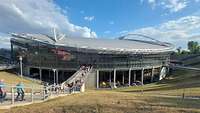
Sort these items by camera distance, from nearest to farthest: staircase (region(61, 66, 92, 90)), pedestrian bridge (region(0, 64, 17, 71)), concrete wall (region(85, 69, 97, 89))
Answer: staircase (region(61, 66, 92, 90))
concrete wall (region(85, 69, 97, 89))
pedestrian bridge (region(0, 64, 17, 71))

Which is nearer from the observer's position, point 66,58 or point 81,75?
point 81,75

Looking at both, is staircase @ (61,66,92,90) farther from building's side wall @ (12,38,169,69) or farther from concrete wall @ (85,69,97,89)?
building's side wall @ (12,38,169,69)

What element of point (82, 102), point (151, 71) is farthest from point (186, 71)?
point (82, 102)

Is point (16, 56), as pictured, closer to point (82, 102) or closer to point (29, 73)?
point (29, 73)

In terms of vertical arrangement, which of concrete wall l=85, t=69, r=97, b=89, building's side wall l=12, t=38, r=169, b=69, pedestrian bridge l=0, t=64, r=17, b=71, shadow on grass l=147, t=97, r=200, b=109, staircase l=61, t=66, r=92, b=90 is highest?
building's side wall l=12, t=38, r=169, b=69

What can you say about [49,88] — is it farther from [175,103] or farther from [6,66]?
[6,66]

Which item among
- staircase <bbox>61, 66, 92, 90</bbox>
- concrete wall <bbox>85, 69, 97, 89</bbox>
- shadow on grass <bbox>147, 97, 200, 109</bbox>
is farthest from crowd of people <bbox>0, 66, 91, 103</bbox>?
shadow on grass <bbox>147, 97, 200, 109</bbox>

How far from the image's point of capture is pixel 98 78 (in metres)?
82.0

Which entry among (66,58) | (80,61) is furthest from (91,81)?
(66,58)

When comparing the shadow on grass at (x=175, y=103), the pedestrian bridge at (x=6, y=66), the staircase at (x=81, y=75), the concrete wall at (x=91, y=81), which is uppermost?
the pedestrian bridge at (x=6, y=66)

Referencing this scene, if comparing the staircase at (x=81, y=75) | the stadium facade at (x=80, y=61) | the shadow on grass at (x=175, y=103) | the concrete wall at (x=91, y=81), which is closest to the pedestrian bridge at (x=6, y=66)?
the stadium facade at (x=80, y=61)

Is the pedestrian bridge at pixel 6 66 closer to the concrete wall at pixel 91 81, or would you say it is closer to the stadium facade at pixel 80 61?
the stadium facade at pixel 80 61

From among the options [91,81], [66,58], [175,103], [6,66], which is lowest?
[91,81]

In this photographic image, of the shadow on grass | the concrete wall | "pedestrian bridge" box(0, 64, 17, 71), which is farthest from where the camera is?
"pedestrian bridge" box(0, 64, 17, 71)
